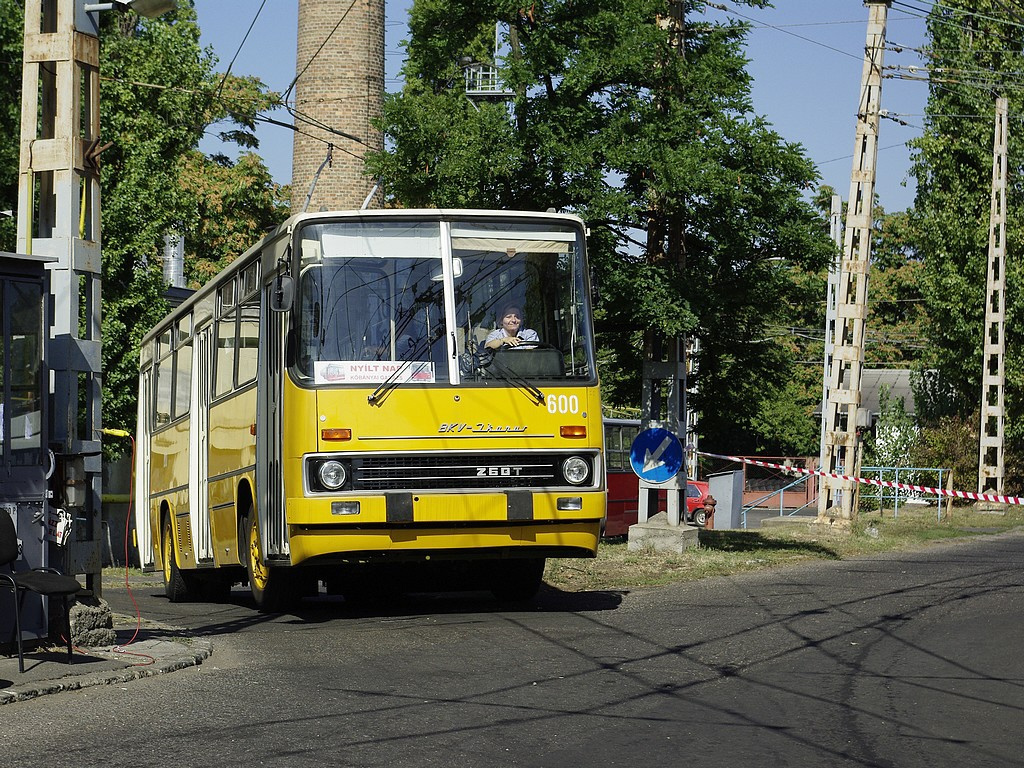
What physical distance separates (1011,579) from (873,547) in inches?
257

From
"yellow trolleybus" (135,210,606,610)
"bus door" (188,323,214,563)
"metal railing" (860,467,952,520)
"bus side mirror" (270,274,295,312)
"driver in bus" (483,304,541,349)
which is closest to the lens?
"bus side mirror" (270,274,295,312)

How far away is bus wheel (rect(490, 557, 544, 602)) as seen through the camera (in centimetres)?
1493

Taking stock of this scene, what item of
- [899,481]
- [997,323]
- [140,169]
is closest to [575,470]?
[140,169]

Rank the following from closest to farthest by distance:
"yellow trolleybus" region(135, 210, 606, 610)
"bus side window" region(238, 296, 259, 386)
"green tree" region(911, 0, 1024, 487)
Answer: "yellow trolleybus" region(135, 210, 606, 610) < "bus side window" region(238, 296, 259, 386) < "green tree" region(911, 0, 1024, 487)

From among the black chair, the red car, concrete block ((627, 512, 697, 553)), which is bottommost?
the red car

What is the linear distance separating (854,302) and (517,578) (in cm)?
1369

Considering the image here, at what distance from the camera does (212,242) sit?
41719 millimetres

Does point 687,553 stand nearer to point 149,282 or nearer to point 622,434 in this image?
point 149,282

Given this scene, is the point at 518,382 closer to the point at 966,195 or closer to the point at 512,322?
the point at 512,322

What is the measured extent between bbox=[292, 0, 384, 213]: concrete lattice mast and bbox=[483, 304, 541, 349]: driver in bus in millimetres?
31931

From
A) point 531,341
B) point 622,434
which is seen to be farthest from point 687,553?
point 622,434

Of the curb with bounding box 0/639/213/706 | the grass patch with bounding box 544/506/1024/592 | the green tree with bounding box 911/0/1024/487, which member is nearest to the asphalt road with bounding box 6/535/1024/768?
the curb with bounding box 0/639/213/706

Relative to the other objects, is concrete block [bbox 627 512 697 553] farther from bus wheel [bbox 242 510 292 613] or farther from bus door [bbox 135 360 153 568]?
bus wheel [bbox 242 510 292 613]

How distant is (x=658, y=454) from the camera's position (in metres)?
19.7
